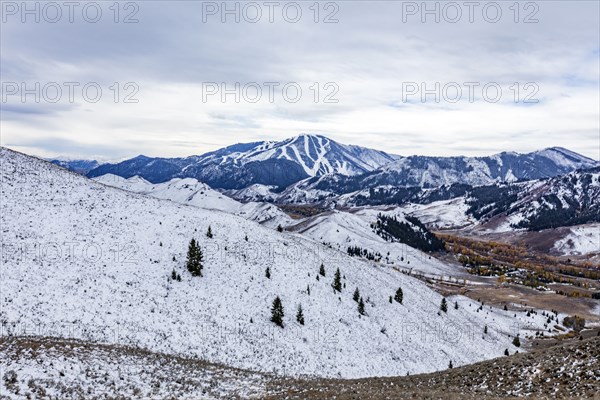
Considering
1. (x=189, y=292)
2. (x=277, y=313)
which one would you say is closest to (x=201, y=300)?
(x=189, y=292)

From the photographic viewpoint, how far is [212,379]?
2580cm

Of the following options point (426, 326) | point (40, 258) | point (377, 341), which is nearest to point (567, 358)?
point (377, 341)

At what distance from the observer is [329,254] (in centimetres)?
6844

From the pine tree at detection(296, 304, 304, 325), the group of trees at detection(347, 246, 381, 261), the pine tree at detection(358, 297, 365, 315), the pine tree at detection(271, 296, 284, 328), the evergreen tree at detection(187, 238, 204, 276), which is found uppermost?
the evergreen tree at detection(187, 238, 204, 276)

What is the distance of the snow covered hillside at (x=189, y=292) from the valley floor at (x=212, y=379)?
234 inches

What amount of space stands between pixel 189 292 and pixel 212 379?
17.3m

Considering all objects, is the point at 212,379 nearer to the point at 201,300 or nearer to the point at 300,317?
the point at 201,300

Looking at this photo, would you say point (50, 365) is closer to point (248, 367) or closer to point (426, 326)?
point (248, 367)

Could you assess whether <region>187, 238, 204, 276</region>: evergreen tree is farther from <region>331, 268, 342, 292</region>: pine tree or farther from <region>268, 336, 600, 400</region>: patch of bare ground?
<region>268, 336, 600, 400</region>: patch of bare ground

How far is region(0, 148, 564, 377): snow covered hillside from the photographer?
3381cm

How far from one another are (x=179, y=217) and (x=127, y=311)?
24659 millimetres

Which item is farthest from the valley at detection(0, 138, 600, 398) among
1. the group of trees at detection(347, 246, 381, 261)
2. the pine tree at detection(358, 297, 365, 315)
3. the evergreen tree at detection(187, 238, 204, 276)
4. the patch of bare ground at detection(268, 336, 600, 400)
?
the group of trees at detection(347, 246, 381, 261)

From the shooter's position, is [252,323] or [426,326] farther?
[426,326]

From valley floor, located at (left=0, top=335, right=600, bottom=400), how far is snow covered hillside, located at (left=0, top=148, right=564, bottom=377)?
234 inches
